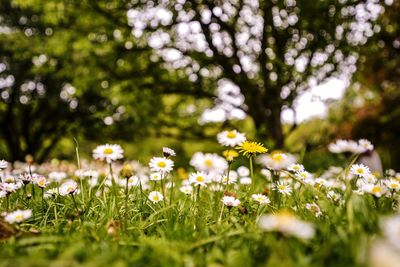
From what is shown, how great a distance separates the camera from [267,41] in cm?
668

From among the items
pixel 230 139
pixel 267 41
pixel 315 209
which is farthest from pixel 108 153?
pixel 267 41

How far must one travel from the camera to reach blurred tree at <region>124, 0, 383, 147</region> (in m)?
6.10

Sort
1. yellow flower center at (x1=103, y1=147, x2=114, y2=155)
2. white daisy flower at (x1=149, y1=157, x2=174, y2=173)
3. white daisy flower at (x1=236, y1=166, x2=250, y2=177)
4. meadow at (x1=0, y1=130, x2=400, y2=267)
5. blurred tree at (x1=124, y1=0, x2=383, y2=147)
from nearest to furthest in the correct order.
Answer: meadow at (x1=0, y1=130, x2=400, y2=267), yellow flower center at (x1=103, y1=147, x2=114, y2=155), white daisy flower at (x1=149, y1=157, x2=174, y2=173), white daisy flower at (x1=236, y1=166, x2=250, y2=177), blurred tree at (x1=124, y1=0, x2=383, y2=147)

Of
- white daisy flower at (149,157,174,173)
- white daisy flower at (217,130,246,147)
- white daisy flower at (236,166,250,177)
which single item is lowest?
white daisy flower at (236,166,250,177)

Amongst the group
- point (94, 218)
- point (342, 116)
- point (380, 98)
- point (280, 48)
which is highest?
point (280, 48)

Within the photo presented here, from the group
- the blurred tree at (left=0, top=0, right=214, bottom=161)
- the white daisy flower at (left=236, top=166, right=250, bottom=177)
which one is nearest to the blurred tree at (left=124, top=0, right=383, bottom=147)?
the blurred tree at (left=0, top=0, right=214, bottom=161)

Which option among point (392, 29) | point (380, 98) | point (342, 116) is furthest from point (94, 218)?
point (380, 98)

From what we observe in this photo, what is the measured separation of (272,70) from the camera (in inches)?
276

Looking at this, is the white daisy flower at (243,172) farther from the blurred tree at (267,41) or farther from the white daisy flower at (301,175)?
the blurred tree at (267,41)

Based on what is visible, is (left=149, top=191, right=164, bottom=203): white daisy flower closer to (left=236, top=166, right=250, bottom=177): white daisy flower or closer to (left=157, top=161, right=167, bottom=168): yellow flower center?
(left=157, top=161, right=167, bottom=168): yellow flower center

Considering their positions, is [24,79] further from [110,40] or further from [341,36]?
[341,36]

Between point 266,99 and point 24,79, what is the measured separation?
7.38 metres

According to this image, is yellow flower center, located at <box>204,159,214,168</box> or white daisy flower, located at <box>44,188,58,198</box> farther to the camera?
white daisy flower, located at <box>44,188,58,198</box>

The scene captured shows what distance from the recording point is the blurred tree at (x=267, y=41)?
6.10 metres
